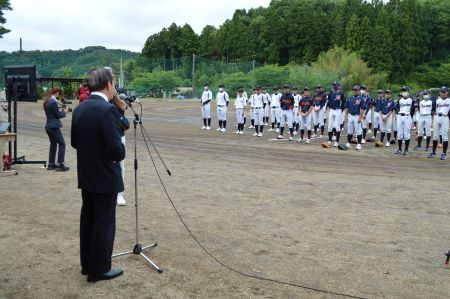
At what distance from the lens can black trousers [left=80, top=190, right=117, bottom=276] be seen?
5.05 meters

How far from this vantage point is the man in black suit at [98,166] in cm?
494

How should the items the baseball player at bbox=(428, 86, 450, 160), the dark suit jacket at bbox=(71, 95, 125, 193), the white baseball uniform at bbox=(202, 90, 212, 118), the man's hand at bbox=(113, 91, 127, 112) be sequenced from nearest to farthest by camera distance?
1. the dark suit jacket at bbox=(71, 95, 125, 193)
2. the man's hand at bbox=(113, 91, 127, 112)
3. the baseball player at bbox=(428, 86, 450, 160)
4. the white baseball uniform at bbox=(202, 90, 212, 118)

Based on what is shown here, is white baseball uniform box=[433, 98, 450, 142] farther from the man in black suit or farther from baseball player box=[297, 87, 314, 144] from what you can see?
the man in black suit

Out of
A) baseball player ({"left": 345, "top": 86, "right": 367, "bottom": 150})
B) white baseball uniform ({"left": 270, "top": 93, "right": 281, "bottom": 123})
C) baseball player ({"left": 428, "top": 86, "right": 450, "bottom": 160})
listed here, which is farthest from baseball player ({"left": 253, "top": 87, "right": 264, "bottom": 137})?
baseball player ({"left": 428, "top": 86, "right": 450, "bottom": 160})

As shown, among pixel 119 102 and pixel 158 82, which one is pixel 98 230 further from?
pixel 158 82

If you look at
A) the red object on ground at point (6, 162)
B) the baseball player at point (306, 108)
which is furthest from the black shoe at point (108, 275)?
the baseball player at point (306, 108)

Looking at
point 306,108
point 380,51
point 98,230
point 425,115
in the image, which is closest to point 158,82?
point 380,51

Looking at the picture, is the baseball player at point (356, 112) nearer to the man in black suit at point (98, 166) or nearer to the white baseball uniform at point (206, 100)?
the white baseball uniform at point (206, 100)

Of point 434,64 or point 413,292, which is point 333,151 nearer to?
point 413,292

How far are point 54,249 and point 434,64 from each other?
96.6m

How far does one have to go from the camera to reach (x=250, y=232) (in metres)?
7.08

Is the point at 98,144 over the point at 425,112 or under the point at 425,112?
under

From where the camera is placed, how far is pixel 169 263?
5.77 m

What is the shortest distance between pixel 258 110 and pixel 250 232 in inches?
596
